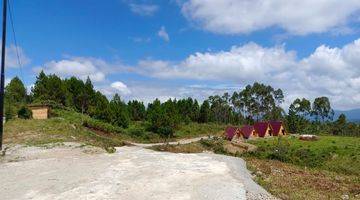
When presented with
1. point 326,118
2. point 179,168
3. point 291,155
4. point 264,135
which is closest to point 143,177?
point 179,168

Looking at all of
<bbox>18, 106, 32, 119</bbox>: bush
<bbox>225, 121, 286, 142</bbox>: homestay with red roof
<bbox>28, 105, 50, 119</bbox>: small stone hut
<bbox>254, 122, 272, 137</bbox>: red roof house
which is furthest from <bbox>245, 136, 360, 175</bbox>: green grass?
<bbox>18, 106, 32, 119</bbox>: bush

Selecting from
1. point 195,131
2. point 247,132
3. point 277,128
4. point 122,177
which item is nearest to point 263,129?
point 277,128

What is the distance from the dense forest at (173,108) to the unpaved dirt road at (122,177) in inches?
1430

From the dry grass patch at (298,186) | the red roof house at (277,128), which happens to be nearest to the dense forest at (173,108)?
the red roof house at (277,128)

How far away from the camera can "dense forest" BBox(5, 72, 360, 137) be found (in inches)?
3501

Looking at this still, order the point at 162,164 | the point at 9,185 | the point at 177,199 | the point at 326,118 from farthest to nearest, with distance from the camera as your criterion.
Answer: the point at 326,118
the point at 162,164
the point at 9,185
the point at 177,199

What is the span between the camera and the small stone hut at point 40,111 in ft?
222

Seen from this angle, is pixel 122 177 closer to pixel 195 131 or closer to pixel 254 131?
pixel 254 131

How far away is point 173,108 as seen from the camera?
4326 inches

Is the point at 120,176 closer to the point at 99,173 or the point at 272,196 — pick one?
the point at 99,173

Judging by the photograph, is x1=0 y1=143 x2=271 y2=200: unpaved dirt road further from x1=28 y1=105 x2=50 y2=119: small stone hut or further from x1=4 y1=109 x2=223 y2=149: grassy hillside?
x1=28 y1=105 x2=50 y2=119: small stone hut

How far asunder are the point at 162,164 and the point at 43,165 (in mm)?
7776

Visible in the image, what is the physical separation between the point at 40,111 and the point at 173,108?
46222mm

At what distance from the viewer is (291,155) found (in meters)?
60.6
